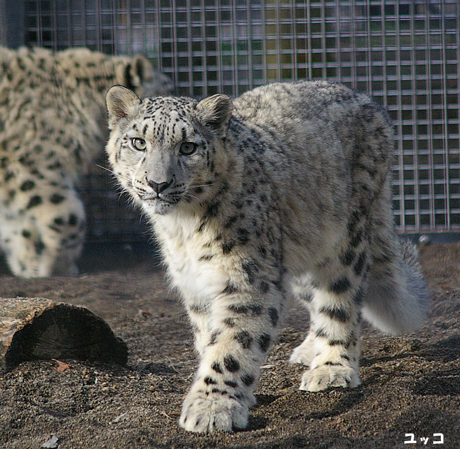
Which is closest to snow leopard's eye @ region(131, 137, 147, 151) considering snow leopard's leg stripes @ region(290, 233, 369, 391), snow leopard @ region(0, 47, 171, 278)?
snow leopard's leg stripes @ region(290, 233, 369, 391)

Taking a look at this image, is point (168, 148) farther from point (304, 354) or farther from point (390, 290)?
point (390, 290)

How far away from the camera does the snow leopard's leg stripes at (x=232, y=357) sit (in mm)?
3098

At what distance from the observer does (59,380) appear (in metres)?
3.71

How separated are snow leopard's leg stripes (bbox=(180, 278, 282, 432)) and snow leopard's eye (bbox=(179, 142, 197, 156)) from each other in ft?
2.05

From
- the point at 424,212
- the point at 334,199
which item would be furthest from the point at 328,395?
the point at 424,212

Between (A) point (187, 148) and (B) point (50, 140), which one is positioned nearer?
(A) point (187, 148)

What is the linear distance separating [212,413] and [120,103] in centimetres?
155

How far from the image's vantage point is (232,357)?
325cm

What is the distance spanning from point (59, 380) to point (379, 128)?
7.51 feet

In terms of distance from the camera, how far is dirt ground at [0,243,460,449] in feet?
9.48

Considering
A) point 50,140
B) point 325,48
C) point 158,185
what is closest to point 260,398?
point 158,185

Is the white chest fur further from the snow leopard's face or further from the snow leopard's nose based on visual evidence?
the snow leopard's nose

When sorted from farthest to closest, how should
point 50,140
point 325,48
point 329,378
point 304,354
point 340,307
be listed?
point 325,48
point 50,140
point 304,354
point 340,307
point 329,378

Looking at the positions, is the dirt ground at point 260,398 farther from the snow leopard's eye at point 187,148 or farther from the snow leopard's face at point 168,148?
the snow leopard's eye at point 187,148
